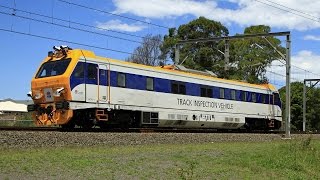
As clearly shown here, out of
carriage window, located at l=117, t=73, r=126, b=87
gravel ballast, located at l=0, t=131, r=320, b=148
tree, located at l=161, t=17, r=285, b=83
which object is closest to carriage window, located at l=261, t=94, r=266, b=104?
gravel ballast, located at l=0, t=131, r=320, b=148

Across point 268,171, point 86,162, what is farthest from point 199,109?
point 86,162

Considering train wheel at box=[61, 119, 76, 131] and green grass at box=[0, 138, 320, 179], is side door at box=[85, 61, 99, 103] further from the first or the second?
green grass at box=[0, 138, 320, 179]

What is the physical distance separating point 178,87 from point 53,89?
820 cm

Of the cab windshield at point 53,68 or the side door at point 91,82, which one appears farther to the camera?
the cab windshield at point 53,68

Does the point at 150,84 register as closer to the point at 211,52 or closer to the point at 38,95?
the point at 38,95

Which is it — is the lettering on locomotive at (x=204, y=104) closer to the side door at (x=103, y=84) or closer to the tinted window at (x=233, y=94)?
the tinted window at (x=233, y=94)

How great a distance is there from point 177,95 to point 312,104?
54236 millimetres

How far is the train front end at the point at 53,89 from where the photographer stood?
61.5 feet

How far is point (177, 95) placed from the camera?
25.2m

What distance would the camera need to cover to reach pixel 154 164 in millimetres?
10945

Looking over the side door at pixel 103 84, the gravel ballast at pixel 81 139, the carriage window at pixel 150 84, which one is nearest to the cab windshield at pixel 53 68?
the side door at pixel 103 84

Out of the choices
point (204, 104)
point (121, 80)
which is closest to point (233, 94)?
point (204, 104)

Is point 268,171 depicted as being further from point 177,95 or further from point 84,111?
point 177,95

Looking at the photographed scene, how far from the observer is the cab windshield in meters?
19.7
